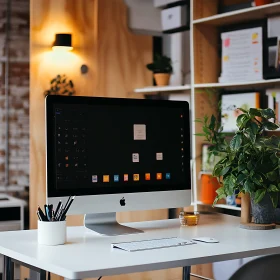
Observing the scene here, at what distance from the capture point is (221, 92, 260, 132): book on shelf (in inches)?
160

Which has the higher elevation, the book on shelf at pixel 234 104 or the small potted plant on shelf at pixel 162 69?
the small potted plant on shelf at pixel 162 69

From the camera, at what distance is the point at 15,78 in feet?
19.3

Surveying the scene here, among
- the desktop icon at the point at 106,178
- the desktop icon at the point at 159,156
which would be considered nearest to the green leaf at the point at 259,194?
the desktop icon at the point at 159,156

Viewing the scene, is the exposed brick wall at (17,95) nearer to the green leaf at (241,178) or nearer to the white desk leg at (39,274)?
the green leaf at (241,178)

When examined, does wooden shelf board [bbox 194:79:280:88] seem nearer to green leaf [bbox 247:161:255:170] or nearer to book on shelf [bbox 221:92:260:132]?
book on shelf [bbox 221:92:260:132]

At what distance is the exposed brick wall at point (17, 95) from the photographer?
5.86 metres

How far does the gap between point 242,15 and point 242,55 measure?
26cm

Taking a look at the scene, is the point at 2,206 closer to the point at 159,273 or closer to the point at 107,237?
the point at 159,273

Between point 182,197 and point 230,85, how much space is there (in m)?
1.43

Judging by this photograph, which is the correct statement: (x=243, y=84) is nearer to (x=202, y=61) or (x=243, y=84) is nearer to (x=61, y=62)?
(x=202, y=61)

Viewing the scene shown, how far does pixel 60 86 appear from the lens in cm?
480

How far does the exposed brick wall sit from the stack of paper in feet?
7.75

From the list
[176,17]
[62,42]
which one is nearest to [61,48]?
[62,42]

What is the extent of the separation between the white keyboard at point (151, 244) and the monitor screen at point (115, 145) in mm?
390
